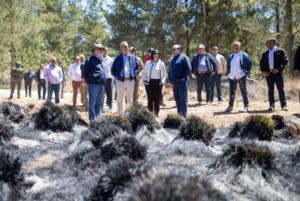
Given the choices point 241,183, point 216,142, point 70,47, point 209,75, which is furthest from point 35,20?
point 241,183

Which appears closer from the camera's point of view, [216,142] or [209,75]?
[216,142]

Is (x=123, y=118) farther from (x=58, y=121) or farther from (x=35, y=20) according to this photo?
(x=35, y=20)

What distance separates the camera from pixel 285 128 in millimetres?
9820

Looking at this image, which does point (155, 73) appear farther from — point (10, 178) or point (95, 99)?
point (10, 178)

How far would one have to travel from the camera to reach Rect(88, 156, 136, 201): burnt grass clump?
5.45 m

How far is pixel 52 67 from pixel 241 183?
12.7 meters

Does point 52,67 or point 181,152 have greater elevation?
point 52,67

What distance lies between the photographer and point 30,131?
35.8 ft

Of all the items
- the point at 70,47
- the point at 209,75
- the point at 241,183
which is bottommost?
the point at 241,183

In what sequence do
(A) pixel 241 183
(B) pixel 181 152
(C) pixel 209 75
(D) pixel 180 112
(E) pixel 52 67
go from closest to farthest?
1. (A) pixel 241 183
2. (B) pixel 181 152
3. (D) pixel 180 112
4. (C) pixel 209 75
5. (E) pixel 52 67

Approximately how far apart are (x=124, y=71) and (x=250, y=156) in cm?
610

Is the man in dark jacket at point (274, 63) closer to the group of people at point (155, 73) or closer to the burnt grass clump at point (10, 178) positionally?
the group of people at point (155, 73)

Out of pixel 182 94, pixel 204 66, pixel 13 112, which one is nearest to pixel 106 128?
pixel 182 94

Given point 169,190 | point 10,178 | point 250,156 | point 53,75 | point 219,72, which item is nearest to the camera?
point 169,190
